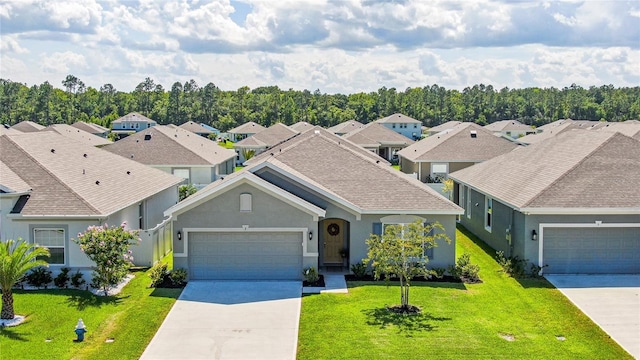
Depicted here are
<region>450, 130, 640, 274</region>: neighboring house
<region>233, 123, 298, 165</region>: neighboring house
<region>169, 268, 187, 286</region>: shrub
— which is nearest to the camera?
<region>169, 268, 187, 286</region>: shrub

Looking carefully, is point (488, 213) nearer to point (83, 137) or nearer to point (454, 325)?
point (454, 325)

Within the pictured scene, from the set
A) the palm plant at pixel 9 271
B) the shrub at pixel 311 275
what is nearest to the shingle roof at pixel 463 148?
the shrub at pixel 311 275

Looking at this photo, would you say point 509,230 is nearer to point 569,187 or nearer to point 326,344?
point 569,187

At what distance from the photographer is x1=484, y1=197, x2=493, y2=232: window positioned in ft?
83.8

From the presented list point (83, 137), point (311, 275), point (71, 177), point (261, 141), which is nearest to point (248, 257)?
point (311, 275)

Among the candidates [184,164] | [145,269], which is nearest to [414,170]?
[184,164]

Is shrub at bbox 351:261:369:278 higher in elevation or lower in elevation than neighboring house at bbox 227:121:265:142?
lower

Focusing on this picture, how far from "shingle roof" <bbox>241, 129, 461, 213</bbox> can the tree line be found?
88.5m

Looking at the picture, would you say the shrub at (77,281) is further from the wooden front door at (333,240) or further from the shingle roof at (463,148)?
the shingle roof at (463,148)

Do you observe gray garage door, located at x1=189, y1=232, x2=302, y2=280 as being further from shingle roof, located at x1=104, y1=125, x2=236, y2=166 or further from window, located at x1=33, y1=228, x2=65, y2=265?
shingle roof, located at x1=104, y1=125, x2=236, y2=166

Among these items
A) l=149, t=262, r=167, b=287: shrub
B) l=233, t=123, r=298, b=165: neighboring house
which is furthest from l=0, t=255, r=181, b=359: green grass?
l=233, t=123, r=298, b=165: neighboring house

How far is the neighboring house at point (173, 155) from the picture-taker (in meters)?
40.6

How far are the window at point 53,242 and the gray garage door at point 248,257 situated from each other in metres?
4.09

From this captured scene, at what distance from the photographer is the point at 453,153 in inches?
1774
